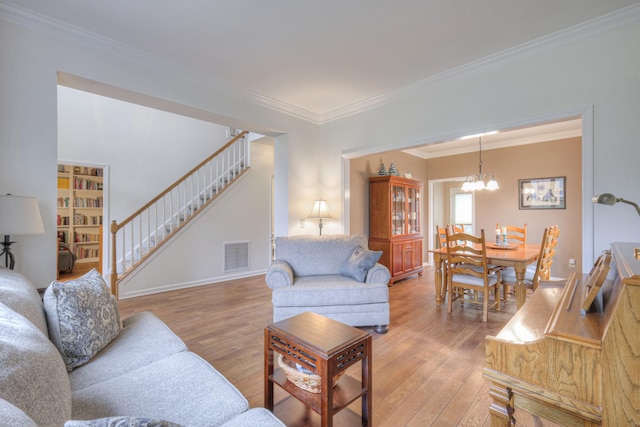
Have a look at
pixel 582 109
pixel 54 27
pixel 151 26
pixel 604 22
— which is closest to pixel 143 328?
pixel 151 26

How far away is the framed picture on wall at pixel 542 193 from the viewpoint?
480 cm

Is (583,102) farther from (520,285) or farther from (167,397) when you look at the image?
(167,397)

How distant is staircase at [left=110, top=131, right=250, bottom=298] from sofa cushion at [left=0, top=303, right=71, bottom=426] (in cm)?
347

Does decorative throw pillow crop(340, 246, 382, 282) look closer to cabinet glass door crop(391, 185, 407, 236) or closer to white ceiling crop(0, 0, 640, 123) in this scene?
cabinet glass door crop(391, 185, 407, 236)

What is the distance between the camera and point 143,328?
176 centimetres

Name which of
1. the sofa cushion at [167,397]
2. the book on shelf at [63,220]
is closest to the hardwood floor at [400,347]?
the sofa cushion at [167,397]

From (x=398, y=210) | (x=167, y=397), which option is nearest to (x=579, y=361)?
(x=167, y=397)

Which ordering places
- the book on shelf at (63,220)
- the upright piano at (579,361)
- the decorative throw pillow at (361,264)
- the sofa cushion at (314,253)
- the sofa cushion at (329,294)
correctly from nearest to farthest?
the upright piano at (579,361)
the sofa cushion at (329,294)
the decorative throw pillow at (361,264)
the sofa cushion at (314,253)
the book on shelf at (63,220)

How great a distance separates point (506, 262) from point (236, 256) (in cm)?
410

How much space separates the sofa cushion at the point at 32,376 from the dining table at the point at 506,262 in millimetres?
3435

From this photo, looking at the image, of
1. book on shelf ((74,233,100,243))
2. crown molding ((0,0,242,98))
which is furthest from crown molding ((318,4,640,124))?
book on shelf ((74,233,100,243))

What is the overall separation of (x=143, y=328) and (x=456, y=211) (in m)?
7.66

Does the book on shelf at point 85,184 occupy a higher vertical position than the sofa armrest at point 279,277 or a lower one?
higher

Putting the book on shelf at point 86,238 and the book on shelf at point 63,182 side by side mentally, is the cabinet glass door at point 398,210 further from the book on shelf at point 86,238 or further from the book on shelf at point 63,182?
the book on shelf at point 63,182
